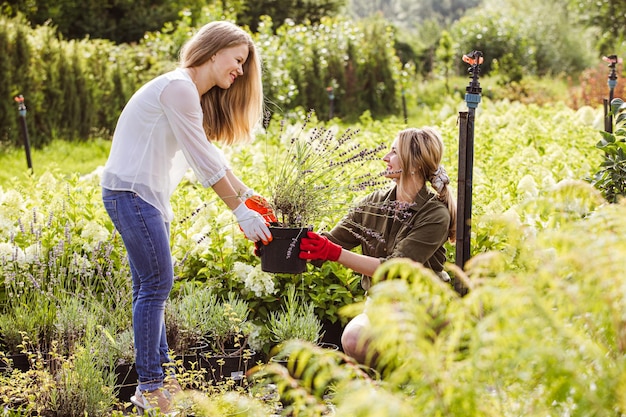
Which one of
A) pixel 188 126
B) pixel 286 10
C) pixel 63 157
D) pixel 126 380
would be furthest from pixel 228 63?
pixel 286 10

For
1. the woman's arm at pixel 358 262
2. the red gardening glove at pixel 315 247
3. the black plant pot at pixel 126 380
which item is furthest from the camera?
the black plant pot at pixel 126 380

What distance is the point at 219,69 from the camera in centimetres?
288

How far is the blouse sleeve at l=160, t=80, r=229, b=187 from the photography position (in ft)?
8.86

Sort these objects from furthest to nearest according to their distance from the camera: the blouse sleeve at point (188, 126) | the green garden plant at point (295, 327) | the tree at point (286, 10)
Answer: the tree at point (286, 10)
the green garden plant at point (295, 327)
the blouse sleeve at point (188, 126)

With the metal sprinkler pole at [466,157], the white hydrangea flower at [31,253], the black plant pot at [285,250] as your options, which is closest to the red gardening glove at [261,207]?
the black plant pot at [285,250]

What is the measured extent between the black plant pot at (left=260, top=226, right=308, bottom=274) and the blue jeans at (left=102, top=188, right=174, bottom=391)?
37 centimetres

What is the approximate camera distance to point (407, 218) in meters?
3.10

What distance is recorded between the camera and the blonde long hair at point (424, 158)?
10.1ft

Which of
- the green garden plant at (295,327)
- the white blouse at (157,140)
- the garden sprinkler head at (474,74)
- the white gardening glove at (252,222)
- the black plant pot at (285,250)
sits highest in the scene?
the garden sprinkler head at (474,74)

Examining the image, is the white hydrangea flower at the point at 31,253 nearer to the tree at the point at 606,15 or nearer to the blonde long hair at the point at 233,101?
the blonde long hair at the point at 233,101

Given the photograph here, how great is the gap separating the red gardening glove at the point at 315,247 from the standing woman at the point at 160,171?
0.13 m

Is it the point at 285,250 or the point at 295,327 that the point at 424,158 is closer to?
the point at 285,250

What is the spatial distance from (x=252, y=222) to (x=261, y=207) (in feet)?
0.68

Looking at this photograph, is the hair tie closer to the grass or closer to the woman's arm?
the woman's arm
